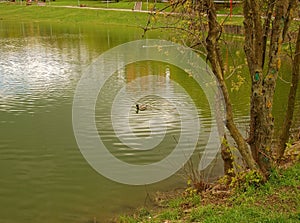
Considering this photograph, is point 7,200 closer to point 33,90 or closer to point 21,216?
point 21,216

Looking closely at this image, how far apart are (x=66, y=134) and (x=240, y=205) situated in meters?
8.08

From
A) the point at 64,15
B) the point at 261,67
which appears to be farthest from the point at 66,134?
the point at 64,15

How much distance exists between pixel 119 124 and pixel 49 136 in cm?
258

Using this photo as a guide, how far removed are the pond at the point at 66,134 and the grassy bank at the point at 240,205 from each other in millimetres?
898

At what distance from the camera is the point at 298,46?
8.46m

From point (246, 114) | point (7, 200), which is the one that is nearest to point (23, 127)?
point (7, 200)

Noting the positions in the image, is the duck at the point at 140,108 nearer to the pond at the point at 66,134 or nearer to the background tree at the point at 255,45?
the pond at the point at 66,134

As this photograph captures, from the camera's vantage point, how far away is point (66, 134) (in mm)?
13734

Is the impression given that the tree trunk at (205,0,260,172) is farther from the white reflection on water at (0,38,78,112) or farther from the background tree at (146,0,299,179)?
the white reflection on water at (0,38,78,112)

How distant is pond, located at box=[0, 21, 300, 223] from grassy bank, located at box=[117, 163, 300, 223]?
2.95 feet

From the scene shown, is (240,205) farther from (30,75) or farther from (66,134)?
(30,75)

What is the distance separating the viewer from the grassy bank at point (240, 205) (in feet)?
21.3

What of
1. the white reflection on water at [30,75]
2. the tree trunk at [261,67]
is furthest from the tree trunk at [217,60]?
the white reflection on water at [30,75]

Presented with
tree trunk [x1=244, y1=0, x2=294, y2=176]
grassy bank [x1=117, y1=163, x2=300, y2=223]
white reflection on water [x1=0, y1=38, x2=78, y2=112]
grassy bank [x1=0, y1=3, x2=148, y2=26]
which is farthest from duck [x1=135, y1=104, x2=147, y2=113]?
grassy bank [x1=0, y1=3, x2=148, y2=26]
